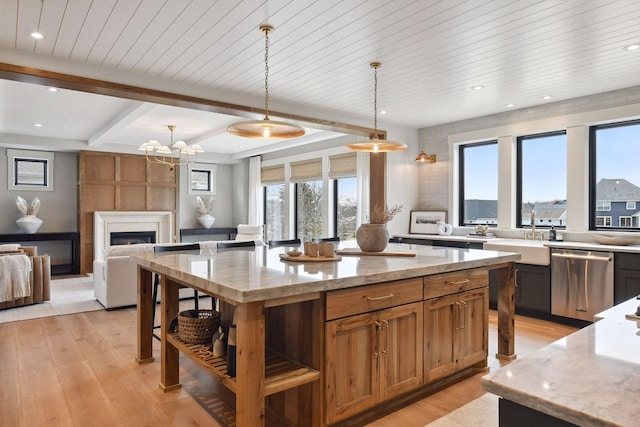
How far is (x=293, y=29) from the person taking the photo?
3.04 metres

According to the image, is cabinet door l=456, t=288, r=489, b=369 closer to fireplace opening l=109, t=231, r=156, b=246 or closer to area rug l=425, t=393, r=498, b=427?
area rug l=425, t=393, r=498, b=427

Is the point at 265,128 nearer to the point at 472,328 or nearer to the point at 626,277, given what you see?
the point at 472,328

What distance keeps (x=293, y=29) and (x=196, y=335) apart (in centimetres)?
225

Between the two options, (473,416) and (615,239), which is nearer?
(473,416)

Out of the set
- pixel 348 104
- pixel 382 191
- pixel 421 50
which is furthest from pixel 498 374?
pixel 382 191

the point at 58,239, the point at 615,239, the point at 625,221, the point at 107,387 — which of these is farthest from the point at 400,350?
the point at 58,239

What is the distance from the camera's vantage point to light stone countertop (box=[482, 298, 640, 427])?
0.73 meters

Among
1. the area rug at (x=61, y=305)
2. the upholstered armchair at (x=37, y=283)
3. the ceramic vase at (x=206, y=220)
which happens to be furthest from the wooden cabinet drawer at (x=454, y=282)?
the ceramic vase at (x=206, y=220)

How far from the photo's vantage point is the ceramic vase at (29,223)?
788cm

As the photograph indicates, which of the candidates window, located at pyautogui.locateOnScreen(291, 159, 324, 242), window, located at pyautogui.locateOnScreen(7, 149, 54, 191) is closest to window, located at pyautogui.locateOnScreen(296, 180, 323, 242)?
window, located at pyautogui.locateOnScreen(291, 159, 324, 242)

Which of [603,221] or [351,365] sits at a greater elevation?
[603,221]

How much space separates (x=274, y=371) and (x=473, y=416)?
1270 millimetres

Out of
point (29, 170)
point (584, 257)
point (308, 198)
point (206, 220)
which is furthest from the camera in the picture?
point (206, 220)

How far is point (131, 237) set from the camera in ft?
29.3
